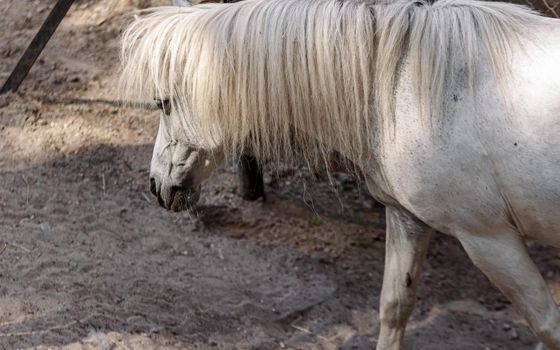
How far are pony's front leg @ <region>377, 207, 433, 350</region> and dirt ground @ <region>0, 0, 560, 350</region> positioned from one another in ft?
1.25

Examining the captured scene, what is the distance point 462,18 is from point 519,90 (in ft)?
0.99

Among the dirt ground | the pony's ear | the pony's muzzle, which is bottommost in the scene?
the dirt ground

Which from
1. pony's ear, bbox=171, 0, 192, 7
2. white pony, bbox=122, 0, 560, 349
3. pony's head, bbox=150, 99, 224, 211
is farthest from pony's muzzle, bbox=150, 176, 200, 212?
pony's ear, bbox=171, 0, 192, 7

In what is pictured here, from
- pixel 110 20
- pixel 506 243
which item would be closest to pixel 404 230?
pixel 506 243

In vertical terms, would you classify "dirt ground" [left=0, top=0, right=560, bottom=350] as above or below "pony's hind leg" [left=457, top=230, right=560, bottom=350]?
below

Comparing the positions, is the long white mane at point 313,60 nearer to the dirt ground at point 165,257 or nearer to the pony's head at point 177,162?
the pony's head at point 177,162

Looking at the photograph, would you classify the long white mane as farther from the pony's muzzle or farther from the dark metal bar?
the dark metal bar

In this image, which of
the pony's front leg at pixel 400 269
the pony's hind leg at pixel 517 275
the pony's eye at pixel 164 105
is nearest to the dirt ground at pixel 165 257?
the pony's front leg at pixel 400 269

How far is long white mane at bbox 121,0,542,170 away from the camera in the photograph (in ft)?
8.09

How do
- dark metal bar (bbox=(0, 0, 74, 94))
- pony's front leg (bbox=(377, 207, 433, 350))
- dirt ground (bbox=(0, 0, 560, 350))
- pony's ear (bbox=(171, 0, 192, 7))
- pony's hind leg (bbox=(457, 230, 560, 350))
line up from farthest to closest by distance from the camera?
1. dark metal bar (bbox=(0, 0, 74, 94))
2. dirt ground (bbox=(0, 0, 560, 350))
3. pony's ear (bbox=(171, 0, 192, 7))
4. pony's front leg (bbox=(377, 207, 433, 350))
5. pony's hind leg (bbox=(457, 230, 560, 350))

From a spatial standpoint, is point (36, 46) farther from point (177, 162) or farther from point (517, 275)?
point (517, 275)

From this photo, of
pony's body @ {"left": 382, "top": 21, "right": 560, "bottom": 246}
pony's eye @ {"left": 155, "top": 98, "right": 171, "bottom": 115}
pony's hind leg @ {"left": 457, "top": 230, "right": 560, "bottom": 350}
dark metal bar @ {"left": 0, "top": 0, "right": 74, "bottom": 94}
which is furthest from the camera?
dark metal bar @ {"left": 0, "top": 0, "right": 74, "bottom": 94}

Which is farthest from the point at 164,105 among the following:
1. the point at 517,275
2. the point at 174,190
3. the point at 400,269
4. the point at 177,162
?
the point at 517,275

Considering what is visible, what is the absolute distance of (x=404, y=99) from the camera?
250cm
